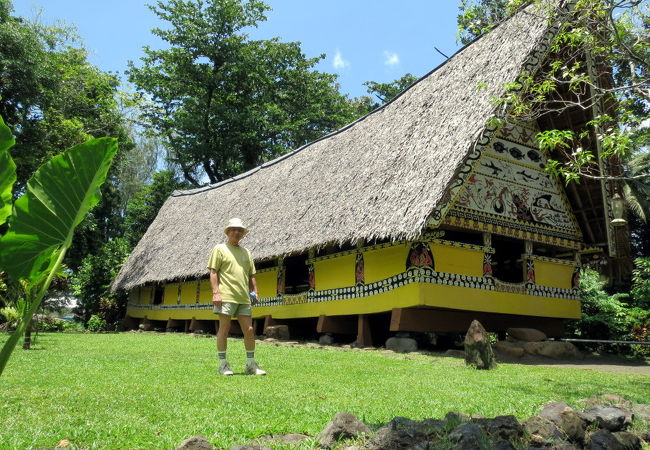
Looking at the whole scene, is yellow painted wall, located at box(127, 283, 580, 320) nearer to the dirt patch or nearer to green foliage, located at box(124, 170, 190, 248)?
the dirt patch

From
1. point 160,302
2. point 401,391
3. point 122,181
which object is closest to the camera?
point 401,391

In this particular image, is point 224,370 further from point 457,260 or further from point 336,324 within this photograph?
point 336,324

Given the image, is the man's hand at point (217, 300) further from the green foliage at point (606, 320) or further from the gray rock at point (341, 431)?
the green foliage at point (606, 320)

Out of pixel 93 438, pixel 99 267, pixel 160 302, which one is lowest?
pixel 93 438

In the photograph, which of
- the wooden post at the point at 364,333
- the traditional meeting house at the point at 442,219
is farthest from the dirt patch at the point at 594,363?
the wooden post at the point at 364,333

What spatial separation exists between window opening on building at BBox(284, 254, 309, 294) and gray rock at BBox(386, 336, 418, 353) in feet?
13.2

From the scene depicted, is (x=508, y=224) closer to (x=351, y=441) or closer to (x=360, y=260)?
(x=360, y=260)

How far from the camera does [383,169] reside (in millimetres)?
9570

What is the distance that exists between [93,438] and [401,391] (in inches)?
97.3

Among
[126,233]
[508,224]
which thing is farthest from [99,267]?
[508,224]

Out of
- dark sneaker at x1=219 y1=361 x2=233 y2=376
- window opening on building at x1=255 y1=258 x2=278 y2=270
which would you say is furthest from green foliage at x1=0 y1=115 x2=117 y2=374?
window opening on building at x1=255 y1=258 x2=278 y2=270

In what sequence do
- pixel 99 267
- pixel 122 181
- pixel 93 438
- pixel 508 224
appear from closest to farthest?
pixel 93 438, pixel 508 224, pixel 99 267, pixel 122 181

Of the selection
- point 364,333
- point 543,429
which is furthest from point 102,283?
point 543,429

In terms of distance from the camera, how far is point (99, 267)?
19875 millimetres
